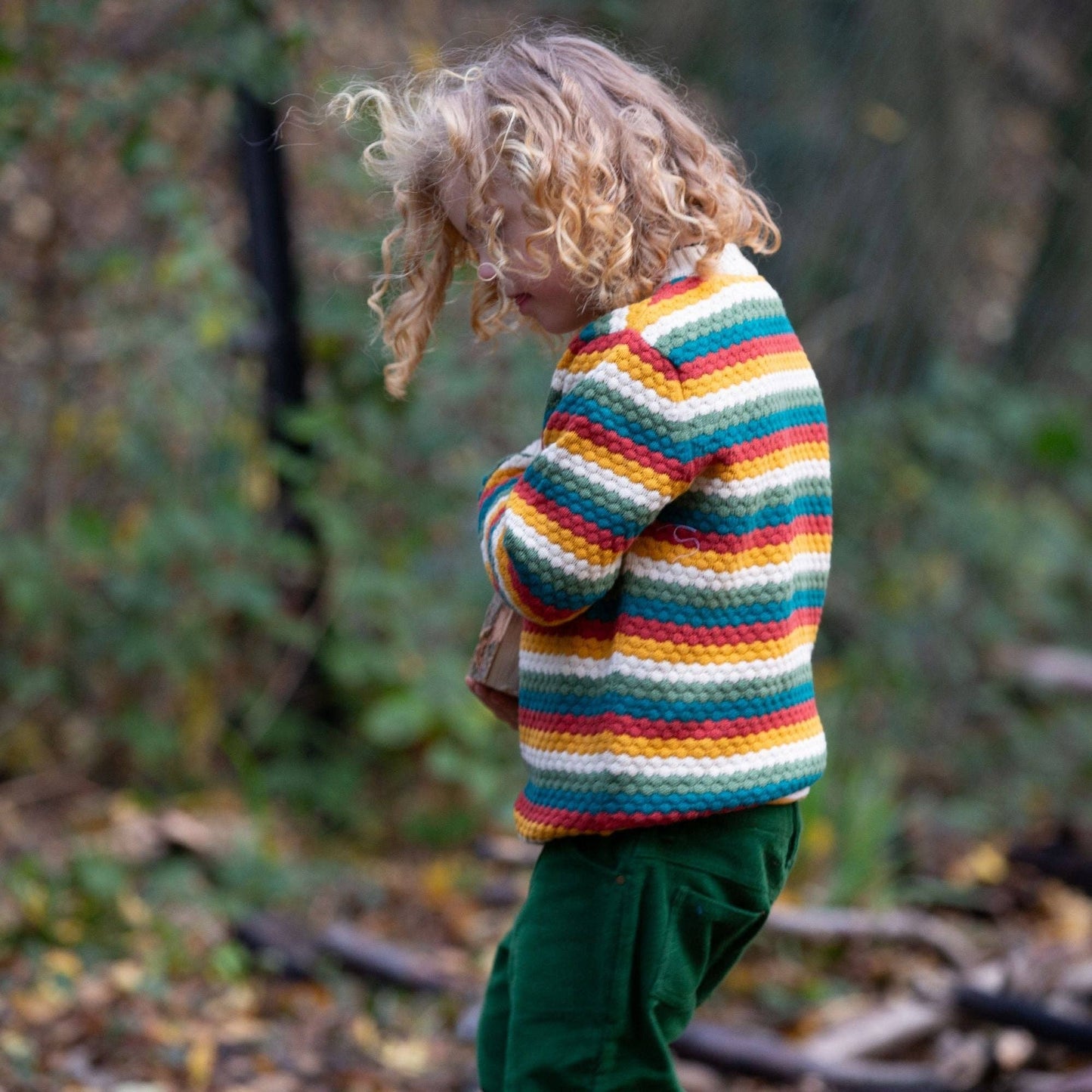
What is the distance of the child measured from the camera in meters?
1.49

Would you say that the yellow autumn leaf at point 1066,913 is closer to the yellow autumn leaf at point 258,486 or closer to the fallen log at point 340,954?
the fallen log at point 340,954

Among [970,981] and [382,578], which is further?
[382,578]

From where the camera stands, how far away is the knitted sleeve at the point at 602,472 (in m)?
1.47

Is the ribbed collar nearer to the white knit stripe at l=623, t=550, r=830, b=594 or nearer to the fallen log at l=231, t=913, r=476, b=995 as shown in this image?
the white knit stripe at l=623, t=550, r=830, b=594

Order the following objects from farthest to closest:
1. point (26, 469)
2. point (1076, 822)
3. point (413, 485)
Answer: point (1076, 822), point (413, 485), point (26, 469)

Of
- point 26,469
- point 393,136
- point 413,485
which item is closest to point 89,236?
point 26,469

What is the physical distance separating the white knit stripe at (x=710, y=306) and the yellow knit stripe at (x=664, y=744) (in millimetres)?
469

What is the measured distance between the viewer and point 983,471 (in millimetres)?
4922

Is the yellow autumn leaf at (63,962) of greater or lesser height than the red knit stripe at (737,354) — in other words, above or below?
below

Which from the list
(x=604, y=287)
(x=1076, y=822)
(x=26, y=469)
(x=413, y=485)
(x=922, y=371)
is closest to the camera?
(x=604, y=287)

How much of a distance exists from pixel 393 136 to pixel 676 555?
63 cm

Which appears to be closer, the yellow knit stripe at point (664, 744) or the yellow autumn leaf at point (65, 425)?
the yellow knit stripe at point (664, 744)

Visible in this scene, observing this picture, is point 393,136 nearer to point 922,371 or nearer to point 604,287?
point 604,287

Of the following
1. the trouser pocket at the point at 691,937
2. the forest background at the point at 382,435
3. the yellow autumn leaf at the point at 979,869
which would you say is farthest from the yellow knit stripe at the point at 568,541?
the yellow autumn leaf at the point at 979,869
